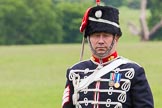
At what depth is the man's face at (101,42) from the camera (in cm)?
393

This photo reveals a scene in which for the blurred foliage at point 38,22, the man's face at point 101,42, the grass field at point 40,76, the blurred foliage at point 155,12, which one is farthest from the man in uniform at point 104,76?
the blurred foliage at point 155,12

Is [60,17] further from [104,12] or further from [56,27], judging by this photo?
[104,12]

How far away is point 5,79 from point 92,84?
13.9m

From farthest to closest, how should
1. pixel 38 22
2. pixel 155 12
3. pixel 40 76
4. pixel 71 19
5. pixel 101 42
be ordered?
1. pixel 71 19
2. pixel 155 12
3. pixel 38 22
4. pixel 40 76
5. pixel 101 42

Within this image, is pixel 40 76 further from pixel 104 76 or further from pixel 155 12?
pixel 155 12

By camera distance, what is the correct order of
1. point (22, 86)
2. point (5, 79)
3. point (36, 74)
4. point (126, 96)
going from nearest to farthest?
point (126, 96), point (22, 86), point (5, 79), point (36, 74)

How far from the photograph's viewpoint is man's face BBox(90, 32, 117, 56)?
393 cm

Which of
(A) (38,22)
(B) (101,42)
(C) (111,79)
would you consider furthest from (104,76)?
(A) (38,22)

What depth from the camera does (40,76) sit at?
18.5 metres

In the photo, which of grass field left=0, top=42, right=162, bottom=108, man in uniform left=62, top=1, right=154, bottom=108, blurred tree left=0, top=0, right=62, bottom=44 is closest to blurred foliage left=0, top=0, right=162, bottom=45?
blurred tree left=0, top=0, right=62, bottom=44

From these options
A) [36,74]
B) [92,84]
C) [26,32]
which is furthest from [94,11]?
[26,32]

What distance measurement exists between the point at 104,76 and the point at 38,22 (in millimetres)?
62360

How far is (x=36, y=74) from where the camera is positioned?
1916 cm

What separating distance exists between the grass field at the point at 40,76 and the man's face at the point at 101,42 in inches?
280
